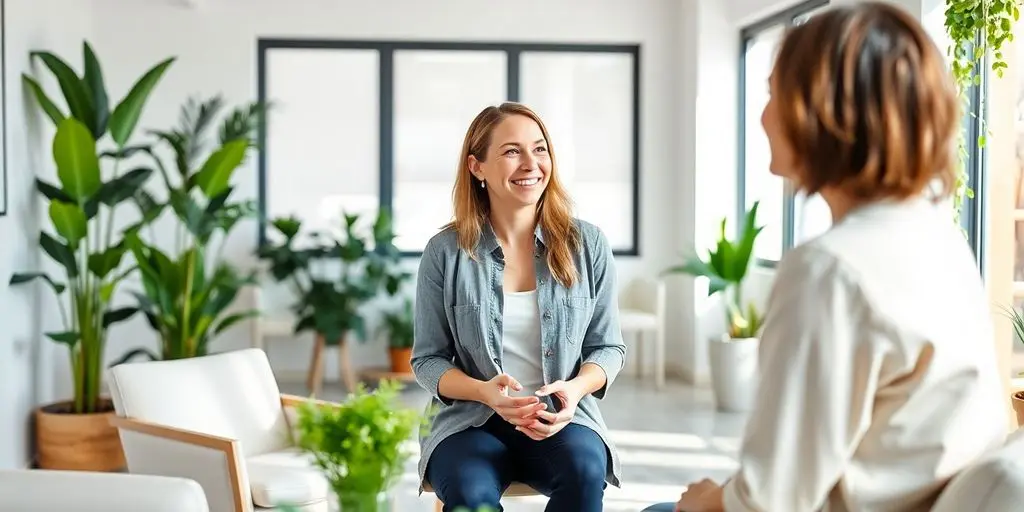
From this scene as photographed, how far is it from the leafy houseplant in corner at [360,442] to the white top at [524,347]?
999 mm

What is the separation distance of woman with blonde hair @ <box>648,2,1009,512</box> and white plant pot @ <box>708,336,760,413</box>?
4838 mm

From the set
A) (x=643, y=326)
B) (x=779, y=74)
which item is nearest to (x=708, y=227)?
(x=643, y=326)

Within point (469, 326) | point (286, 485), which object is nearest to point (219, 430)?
point (286, 485)

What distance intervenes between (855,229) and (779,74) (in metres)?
0.20

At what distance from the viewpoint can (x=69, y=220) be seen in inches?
178

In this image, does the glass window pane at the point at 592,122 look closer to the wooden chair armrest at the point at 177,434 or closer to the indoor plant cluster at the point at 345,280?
the indoor plant cluster at the point at 345,280

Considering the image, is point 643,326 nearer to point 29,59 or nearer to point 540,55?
point 540,55

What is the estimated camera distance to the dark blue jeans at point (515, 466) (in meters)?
2.39

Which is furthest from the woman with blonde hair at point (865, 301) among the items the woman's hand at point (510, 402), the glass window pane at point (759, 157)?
the glass window pane at point (759, 157)

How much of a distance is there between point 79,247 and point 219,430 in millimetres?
1747

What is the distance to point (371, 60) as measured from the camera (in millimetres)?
7320

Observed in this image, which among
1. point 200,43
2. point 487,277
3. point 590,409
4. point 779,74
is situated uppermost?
point 200,43

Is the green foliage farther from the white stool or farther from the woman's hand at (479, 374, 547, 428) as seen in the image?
the woman's hand at (479, 374, 547, 428)

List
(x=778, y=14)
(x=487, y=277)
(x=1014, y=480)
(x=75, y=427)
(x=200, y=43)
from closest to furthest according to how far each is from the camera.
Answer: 1. (x=1014, y=480)
2. (x=487, y=277)
3. (x=75, y=427)
4. (x=778, y=14)
5. (x=200, y=43)
